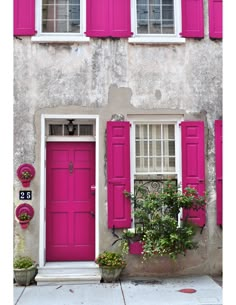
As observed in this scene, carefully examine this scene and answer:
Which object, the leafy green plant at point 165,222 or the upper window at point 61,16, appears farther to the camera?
the upper window at point 61,16

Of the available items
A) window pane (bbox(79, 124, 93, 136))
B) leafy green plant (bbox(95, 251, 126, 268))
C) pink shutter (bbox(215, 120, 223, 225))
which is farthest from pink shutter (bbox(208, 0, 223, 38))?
leafy green plant (bbox(95, 251, 126, 268))

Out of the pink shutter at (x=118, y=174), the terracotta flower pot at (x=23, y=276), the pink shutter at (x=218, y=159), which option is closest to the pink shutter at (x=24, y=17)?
the pink shutter at (x=118, y=174)

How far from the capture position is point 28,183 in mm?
6824

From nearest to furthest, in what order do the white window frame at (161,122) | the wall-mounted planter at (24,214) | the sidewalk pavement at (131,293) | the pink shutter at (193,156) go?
the sidewalk pavement at (131,293) → the wall-mounted planter at (24,214) → the pink shutter at (193,156) → the white window frame at (161,122)

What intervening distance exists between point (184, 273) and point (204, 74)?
3.57m

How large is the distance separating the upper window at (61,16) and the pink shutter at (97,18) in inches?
10.5

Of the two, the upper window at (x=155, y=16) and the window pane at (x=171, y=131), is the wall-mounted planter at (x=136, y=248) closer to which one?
the window pane at (x=171, y=131)

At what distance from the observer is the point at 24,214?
6.73 meters

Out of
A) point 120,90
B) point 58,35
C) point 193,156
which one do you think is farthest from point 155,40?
point 193,156

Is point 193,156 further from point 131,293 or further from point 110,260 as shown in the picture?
point 131,293

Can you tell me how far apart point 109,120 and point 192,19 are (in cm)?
240

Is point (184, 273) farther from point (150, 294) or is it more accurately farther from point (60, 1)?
point (60, 1)

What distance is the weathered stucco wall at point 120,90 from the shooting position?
6.92 m

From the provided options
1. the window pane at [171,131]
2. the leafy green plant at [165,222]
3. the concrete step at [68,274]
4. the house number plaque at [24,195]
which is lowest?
the concrete step at [68,274]
